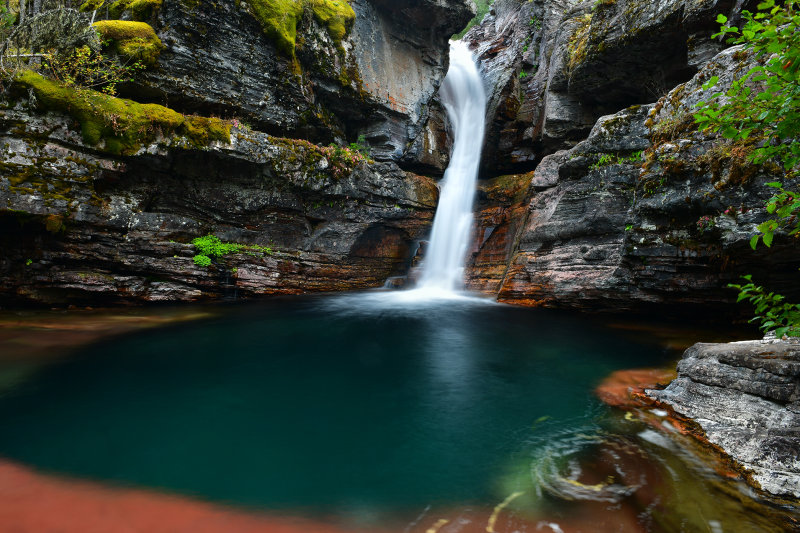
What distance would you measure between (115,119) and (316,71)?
691 centimetres

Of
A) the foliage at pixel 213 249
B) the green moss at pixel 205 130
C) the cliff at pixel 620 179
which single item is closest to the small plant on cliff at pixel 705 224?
the cliff at pixel 620 179

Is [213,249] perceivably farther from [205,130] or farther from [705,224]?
[705,224]

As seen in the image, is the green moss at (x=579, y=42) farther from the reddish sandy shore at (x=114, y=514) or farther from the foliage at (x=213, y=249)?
the reddish sandy shore at (x=114, y=514)

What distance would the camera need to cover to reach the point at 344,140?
15250mm

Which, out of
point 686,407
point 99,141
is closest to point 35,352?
point 99,141

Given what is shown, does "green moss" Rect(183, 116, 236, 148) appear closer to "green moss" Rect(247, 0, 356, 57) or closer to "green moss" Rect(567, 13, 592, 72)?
"green moss" Rect(247, 0, 356, 57)

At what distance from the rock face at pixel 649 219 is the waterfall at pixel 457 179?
3.28 meters

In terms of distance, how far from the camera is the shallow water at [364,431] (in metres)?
3.08

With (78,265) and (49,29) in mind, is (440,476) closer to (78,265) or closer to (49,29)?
(78,265)

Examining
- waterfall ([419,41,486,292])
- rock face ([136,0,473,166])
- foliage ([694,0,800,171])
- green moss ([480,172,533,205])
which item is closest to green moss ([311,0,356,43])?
rock face ([136,0,473,166])

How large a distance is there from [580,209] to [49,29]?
14662mm

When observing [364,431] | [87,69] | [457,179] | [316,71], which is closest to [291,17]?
[316,71]

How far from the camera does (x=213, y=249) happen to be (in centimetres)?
1127

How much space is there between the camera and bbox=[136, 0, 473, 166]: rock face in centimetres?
1112
